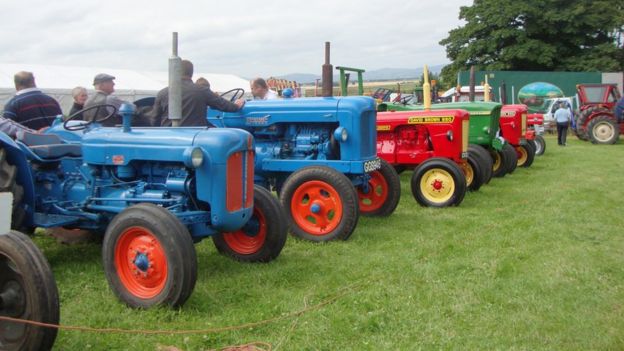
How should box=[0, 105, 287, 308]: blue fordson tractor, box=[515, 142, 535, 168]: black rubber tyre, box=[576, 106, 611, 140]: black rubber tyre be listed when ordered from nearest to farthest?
box=[0, 105, 287, 308]: blue fordson tractor → box=[515, 142, 535, 168]: black rubber tyre → box=[576, 106, 611, 140]: black rubber tyre

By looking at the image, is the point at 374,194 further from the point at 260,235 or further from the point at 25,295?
the point at 25,295

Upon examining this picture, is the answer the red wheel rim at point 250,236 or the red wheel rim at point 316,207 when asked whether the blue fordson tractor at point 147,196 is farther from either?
the red wheel rim at point 316,207

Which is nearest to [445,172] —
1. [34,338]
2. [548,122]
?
[34,338]

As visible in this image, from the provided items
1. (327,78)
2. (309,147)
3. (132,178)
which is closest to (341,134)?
(309,147)

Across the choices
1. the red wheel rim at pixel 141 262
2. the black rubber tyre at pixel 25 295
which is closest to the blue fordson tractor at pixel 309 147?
the red wheel rim at pixel 141 262

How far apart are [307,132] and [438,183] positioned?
2.02m

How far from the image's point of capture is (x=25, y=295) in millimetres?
2865

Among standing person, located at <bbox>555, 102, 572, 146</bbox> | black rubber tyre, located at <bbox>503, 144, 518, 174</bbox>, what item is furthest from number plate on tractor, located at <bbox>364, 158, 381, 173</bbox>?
standing person, located at <bbox>555, 102, 572, 146</bbox>

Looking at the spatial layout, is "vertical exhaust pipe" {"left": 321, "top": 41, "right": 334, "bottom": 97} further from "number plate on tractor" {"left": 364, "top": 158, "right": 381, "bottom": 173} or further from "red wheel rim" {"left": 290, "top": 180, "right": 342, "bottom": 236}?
"red wheel rim" {"left": 290, "top": 180, "right": 342, "bottom": 236}

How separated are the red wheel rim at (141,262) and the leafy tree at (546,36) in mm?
31680

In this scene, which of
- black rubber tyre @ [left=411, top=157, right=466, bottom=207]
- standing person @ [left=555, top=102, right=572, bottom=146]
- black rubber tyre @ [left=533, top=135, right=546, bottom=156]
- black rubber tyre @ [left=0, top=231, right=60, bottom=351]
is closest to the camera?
black rubber tyre @ [left=0, top=231, right=60, bottom=351]

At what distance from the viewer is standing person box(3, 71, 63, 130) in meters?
5.31

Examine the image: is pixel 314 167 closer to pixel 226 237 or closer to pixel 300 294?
pixel 226 237

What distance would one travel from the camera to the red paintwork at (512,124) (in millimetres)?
11508
